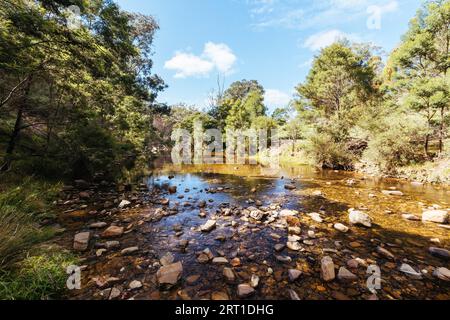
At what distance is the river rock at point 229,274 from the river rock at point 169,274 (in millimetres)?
587

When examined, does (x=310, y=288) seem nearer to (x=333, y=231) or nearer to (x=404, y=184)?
(x=333, y=231)

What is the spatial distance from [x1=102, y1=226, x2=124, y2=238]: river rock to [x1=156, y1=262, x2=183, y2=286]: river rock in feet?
5.37

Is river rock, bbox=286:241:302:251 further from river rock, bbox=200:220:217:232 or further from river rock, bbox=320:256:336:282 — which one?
river rock, bbox=200:220:217:232

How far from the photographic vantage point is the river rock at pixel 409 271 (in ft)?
8.32

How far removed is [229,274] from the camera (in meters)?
2.53

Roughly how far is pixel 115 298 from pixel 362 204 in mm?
6374

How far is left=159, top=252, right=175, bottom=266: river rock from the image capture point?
9.25 ft

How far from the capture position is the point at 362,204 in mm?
5664

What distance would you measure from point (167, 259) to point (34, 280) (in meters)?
1.47

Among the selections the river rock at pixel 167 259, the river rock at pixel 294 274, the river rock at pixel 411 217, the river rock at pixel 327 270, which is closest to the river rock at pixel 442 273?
the river rock at pixel 327 270

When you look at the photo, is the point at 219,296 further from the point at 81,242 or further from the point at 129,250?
the point at 81,242

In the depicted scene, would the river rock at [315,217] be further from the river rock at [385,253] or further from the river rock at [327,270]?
the river rock at [327,270]

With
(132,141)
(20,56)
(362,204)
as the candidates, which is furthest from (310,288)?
(132,141)

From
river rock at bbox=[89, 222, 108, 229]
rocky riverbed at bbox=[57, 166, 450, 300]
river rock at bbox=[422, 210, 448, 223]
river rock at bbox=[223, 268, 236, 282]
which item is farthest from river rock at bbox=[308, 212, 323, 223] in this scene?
river rock at bbox=[89, 222, 108, 229]
